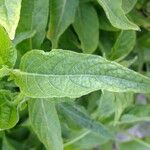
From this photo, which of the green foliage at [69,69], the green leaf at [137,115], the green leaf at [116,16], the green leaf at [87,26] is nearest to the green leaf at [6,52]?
the green foliage at [69,69]

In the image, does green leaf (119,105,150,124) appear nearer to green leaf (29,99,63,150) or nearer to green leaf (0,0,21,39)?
green leaf (29,99,63,150)

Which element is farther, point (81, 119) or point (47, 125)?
point (81, 119)

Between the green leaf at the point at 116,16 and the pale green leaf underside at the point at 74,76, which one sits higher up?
the green leaf at the point at 116,16

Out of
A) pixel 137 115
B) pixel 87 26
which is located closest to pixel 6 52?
pixel 87 26

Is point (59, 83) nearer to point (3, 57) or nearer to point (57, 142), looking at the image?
point (3, 57)

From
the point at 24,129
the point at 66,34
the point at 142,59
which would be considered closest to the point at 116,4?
the point at 66,34

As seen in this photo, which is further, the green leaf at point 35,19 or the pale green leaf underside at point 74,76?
the green leaf at point 35,19

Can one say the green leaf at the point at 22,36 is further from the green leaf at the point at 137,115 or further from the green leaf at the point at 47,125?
the green leaf at the point at 137,115

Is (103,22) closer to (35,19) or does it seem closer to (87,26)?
(87,26)
